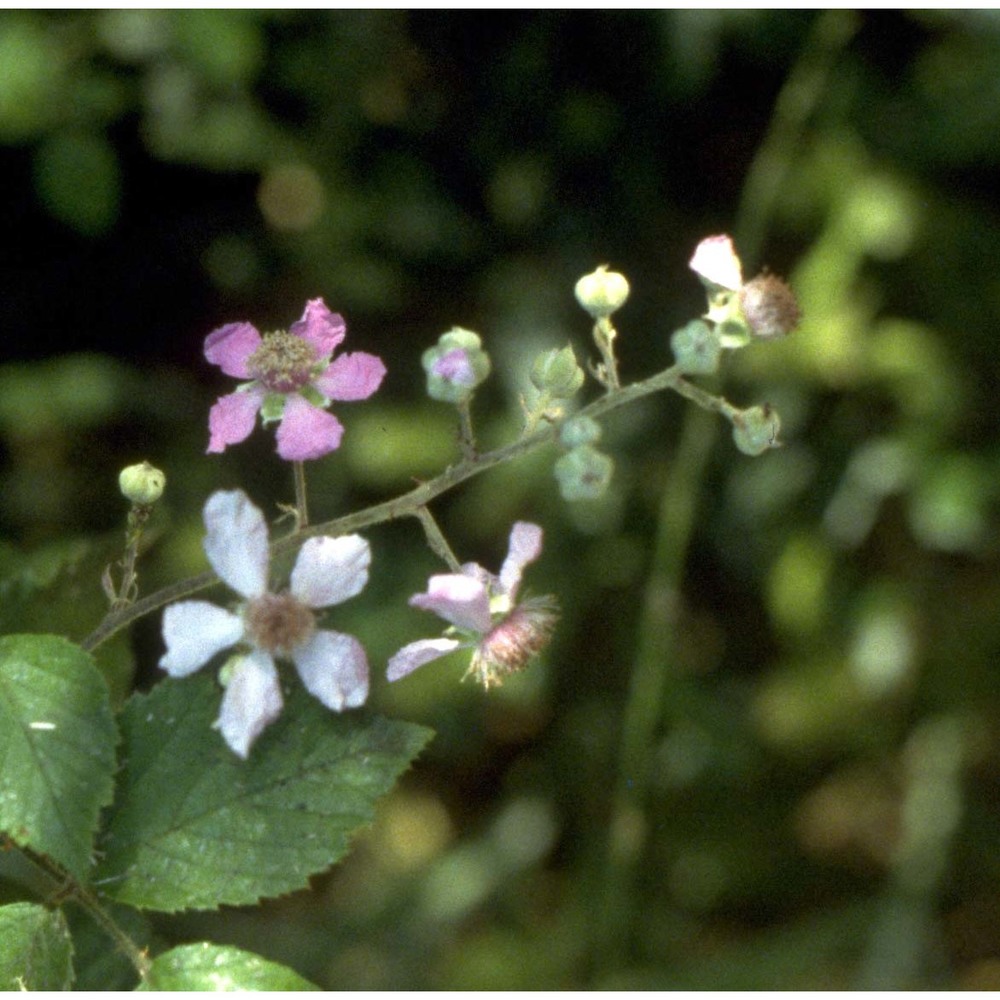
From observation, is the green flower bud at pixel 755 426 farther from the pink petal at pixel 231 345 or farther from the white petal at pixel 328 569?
the pink petal at pixel 231 345

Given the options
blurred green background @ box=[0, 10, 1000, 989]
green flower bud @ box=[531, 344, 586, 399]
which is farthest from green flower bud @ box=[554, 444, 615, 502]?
blurred green background @ box=[0, 10, 1000, 989]

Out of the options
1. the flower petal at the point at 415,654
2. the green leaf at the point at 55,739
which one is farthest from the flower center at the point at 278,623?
the green leaf at the point at 55,739

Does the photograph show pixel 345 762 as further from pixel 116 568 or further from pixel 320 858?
pixel 116 568

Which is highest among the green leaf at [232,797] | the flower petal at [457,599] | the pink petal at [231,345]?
the pink petal at [231,345]

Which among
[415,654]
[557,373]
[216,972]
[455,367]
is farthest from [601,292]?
[216,972]

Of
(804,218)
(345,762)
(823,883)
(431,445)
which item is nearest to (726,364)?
(804,218)

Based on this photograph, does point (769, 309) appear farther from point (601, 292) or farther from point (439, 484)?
point (439, 484)
